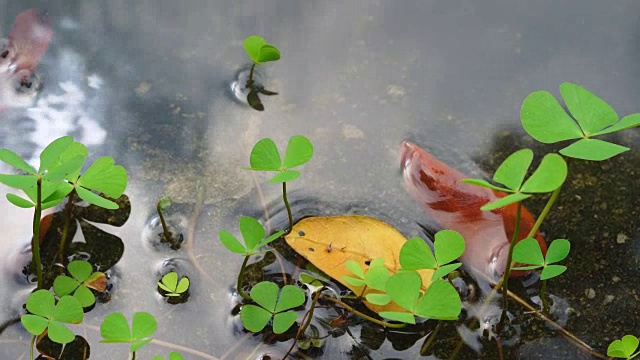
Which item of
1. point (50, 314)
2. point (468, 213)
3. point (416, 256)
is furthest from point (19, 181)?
point (468, 213)

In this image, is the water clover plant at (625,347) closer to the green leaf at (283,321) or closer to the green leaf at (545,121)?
the green leaf at (545,121)

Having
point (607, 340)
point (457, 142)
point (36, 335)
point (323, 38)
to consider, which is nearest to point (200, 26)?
point (323, 38)

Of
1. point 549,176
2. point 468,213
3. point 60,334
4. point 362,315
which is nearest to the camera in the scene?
point 549,176

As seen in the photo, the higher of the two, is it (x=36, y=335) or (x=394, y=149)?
(x=394, y=149)

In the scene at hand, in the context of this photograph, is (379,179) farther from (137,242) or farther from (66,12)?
(66,12)

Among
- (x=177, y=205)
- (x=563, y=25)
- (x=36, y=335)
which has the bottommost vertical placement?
(x=36, y=335)

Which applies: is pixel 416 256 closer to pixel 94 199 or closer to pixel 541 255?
pixel 541 255

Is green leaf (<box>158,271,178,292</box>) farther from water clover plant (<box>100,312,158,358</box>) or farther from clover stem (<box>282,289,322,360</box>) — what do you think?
clover stem (<box>282,289,322,360</box>)
